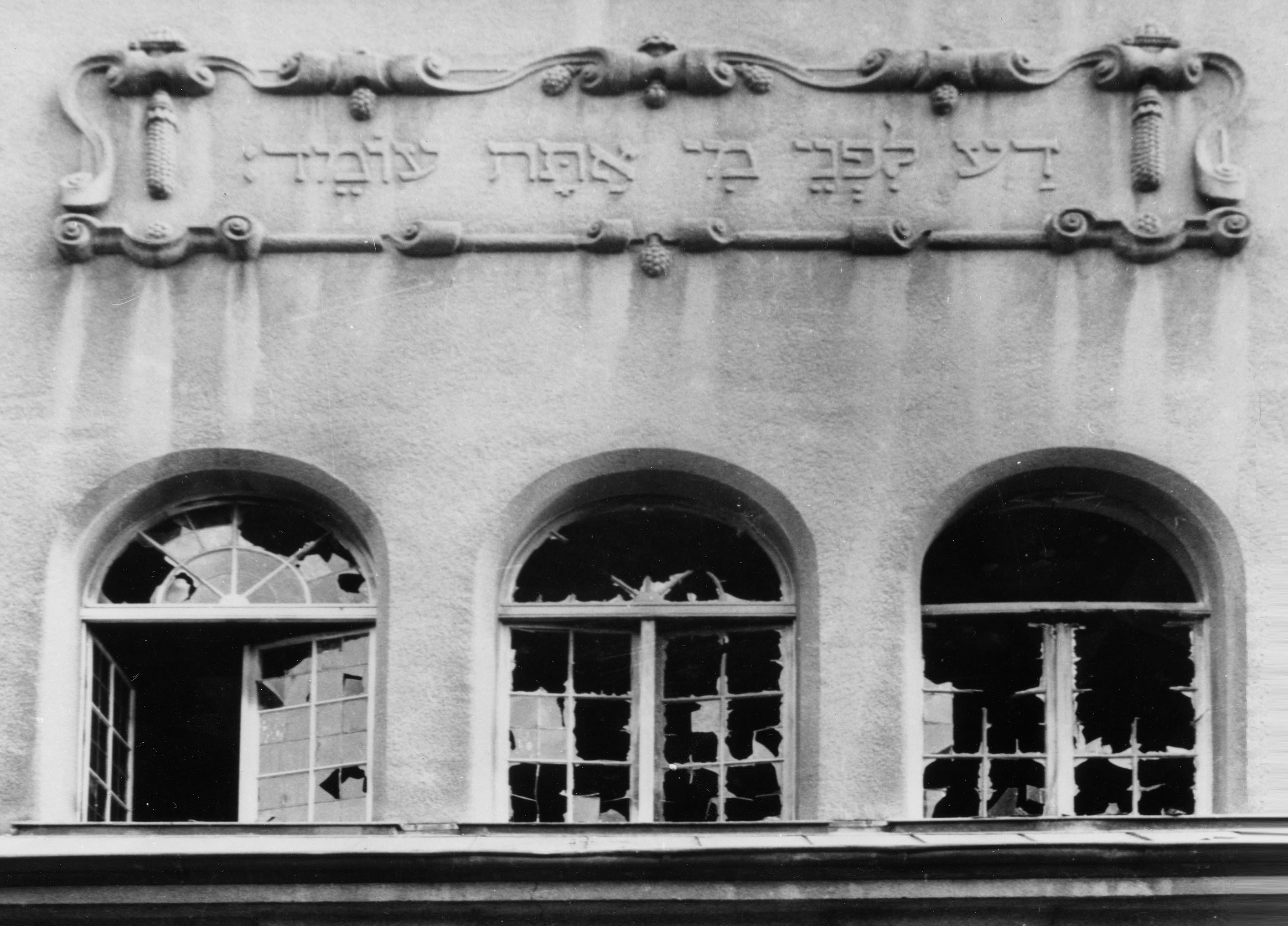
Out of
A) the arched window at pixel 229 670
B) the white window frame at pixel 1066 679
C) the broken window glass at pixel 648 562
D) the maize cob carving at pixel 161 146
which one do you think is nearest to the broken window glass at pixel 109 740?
the arched window at pixel 229 670

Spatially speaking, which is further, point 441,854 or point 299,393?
point 299,393

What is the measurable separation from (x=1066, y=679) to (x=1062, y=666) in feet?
0.24

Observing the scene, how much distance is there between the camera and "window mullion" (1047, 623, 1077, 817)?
1761 cm

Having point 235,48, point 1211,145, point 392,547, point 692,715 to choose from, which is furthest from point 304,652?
point 1211,145

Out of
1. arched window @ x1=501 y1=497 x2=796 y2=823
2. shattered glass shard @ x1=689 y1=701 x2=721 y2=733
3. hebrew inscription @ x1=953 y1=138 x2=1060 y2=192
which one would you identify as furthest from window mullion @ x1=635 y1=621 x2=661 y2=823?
hebrew inscription @ x1=953 y1=138 x2=1060 y2=192

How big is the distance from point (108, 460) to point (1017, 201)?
4817 millimetres

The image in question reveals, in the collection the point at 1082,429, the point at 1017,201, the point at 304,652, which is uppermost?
the point at 1017,201

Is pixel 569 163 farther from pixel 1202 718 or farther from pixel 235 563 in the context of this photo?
pixel 1202 718

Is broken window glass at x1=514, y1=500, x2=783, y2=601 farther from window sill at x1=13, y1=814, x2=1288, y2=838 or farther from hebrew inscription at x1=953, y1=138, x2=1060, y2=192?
hebrew inscription at x1=953, y1=138, x2=1060, y2=192

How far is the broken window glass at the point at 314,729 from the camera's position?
1767 centimetres

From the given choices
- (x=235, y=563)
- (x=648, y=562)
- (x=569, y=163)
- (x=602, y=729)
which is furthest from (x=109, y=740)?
(x=569, y=163)

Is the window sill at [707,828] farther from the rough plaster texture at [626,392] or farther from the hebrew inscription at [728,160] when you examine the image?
the hebrew inscription at [728,160]

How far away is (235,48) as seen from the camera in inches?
740

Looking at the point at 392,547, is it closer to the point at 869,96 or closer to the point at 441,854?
the point at 441,854
